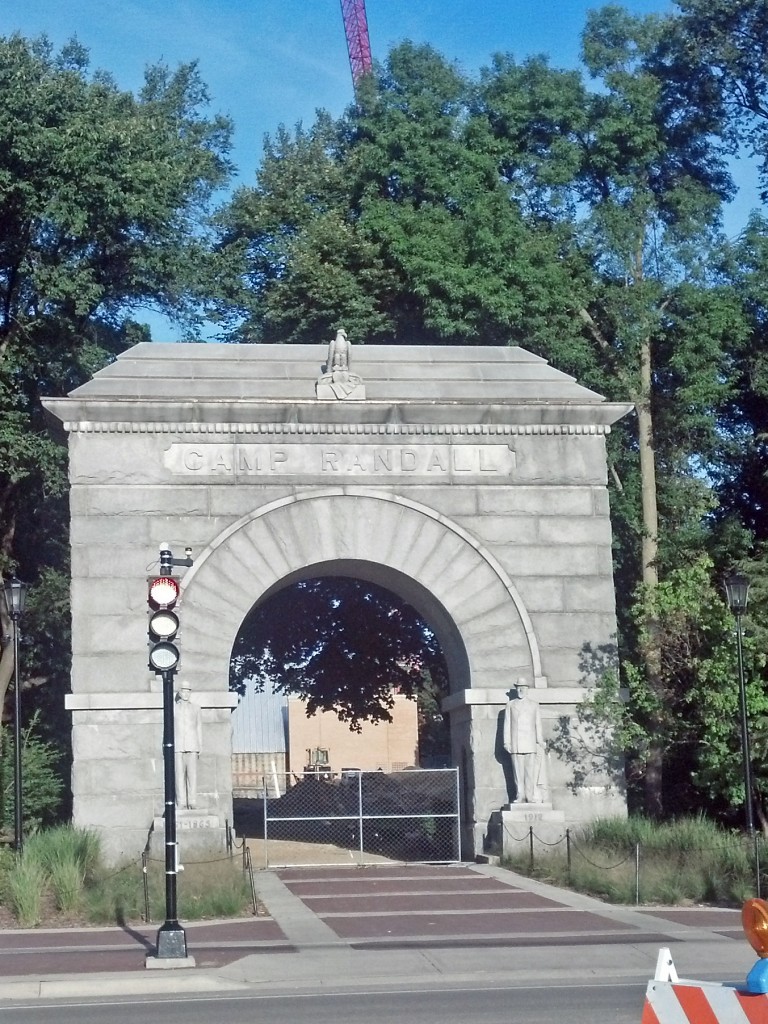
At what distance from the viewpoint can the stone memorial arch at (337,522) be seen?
24422mm

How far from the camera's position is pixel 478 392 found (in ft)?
86.0

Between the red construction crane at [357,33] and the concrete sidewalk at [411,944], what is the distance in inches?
2665

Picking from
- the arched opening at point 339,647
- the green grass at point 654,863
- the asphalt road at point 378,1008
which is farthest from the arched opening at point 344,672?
the asphalt road at point 378,1008

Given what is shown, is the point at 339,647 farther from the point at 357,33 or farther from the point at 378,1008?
the point at 357,33

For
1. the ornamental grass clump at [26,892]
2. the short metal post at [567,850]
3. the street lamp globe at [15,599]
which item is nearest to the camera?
the ornamental grass clump at [26,892]

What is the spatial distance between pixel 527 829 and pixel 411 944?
818cm

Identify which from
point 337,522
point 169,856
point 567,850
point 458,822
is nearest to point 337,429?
point 337,522

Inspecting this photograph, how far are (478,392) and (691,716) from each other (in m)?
7.25

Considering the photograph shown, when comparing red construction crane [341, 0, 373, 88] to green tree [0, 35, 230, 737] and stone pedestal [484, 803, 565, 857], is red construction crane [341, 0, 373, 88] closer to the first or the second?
green tree [0, 35, 230, 737]

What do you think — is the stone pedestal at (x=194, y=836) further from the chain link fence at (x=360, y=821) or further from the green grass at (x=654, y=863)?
the green grass at (x=654, y=863)

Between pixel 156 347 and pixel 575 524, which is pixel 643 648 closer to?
pixel 575 524

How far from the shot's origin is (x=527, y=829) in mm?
23828

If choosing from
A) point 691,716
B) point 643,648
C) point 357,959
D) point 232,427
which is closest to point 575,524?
point 643,648

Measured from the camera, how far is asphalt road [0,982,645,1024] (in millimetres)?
11539
